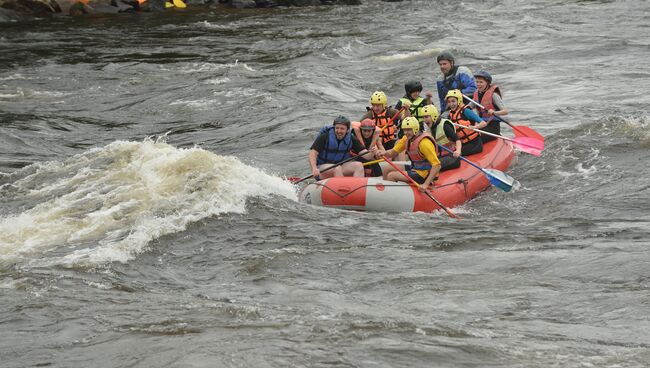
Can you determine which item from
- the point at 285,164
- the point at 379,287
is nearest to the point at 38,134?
the point at 285,164

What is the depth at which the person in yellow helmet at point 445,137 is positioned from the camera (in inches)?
479

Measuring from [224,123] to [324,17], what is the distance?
15977 millimetres

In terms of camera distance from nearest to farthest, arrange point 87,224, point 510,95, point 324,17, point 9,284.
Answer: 1. point 9,284
2. point 87,224
3. point 510,95
4. point 324,17

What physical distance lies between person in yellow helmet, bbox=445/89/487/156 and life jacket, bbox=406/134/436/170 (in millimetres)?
1412

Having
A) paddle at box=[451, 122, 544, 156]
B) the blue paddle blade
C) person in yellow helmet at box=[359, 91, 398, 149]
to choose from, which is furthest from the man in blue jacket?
the blue paddle blade

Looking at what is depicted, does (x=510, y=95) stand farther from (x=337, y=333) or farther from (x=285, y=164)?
(x=337, y=333)

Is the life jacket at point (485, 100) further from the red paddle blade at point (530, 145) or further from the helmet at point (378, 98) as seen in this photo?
the helmet at point (378, 98)

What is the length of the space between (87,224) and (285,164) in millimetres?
4716

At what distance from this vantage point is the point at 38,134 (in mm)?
16484

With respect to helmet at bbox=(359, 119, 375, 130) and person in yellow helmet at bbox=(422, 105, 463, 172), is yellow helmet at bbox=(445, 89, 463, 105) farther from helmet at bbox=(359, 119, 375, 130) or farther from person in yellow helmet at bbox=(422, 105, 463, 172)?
helmet at bbox=(359, 119, 375, 130)

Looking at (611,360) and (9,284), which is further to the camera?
(9,284)

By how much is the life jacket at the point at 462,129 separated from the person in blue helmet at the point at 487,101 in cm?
75

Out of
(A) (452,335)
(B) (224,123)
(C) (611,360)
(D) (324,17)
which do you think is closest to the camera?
(C) (611,360)

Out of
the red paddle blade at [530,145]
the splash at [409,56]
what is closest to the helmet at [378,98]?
the red paddle blade at [530,145]
